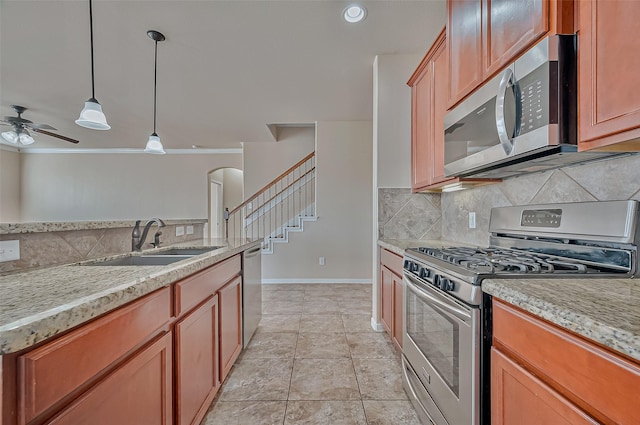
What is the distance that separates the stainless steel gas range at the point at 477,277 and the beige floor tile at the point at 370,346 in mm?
645

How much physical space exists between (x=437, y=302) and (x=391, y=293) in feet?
3.46

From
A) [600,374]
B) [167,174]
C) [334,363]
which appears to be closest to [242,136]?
[167,174]

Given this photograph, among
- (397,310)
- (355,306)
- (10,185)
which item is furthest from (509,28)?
(10,185)

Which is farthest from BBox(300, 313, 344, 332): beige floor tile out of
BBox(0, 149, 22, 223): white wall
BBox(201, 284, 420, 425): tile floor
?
BBox(0, 149, 22, 223): white wall

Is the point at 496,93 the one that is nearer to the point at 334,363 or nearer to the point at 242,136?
the point at 334,363

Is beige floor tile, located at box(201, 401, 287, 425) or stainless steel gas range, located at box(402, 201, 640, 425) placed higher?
stainless steel gas range, located at box(402, 201, 640, 425)

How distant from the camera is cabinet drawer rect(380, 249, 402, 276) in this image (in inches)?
83.1

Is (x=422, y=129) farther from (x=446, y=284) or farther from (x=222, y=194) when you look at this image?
(x=222, y=194)

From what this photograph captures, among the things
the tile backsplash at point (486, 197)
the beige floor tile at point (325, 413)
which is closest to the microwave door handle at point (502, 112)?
the tile backsplash at point (486, 197)

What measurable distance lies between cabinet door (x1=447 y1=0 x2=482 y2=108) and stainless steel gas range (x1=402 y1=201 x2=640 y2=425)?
2.50ft

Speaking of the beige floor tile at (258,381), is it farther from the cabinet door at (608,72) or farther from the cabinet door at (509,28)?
the cabinet door at (509,28)

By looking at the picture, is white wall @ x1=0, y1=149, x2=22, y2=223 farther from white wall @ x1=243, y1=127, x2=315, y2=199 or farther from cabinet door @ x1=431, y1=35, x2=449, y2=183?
cabinet door @ x1=431, y1=35, x2=449, y2=183

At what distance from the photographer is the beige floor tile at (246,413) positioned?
1.58m

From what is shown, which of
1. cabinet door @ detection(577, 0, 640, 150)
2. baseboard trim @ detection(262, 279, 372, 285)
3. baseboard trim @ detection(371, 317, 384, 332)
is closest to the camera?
cabinet door @ detection(577, 0, 640, 150)
